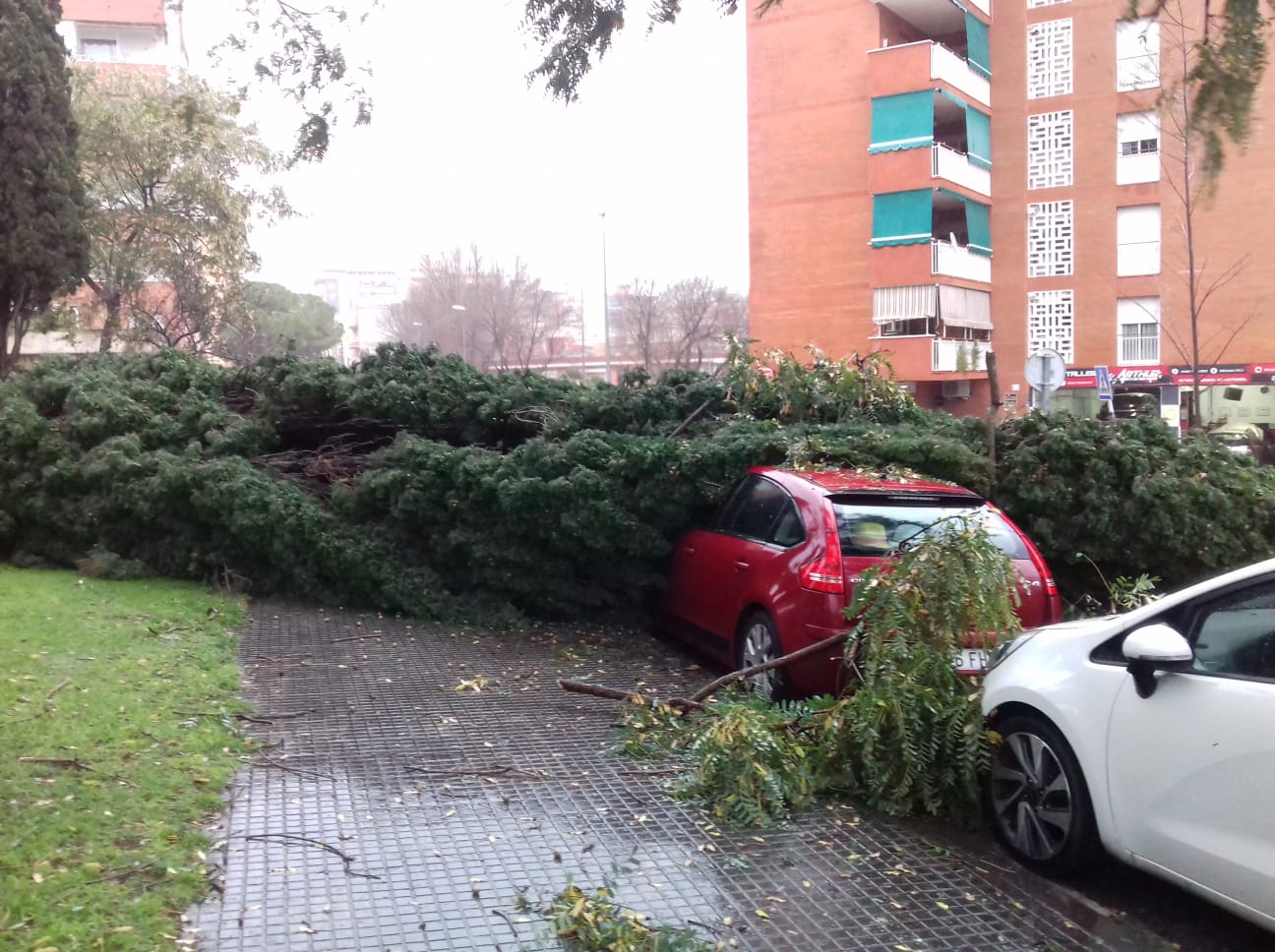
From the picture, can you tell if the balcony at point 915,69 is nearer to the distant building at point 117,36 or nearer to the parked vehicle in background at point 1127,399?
the parked vehicle in background at point 1127,399

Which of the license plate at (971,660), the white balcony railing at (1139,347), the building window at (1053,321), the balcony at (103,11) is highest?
the balcony at (103,11)

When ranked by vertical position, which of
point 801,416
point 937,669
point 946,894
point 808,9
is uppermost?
point 808,9

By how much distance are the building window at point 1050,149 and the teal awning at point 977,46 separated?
2.13 m

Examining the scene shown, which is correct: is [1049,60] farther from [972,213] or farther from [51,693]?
[51,693]

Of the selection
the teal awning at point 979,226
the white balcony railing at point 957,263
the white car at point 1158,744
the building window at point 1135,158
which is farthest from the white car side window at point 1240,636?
the teal awning at point 979,226

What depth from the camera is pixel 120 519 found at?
9.85 metres

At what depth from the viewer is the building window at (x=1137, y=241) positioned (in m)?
33.1

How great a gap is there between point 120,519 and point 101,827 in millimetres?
6110

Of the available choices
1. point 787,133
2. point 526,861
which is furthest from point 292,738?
point 787,133

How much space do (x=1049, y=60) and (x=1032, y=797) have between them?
33195 mm

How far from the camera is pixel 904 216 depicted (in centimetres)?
3259

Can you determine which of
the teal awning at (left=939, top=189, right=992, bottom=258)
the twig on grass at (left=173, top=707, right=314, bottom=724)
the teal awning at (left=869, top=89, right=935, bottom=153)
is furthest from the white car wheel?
the teal awning at (left=939, top=189, right=992, bottom=258)

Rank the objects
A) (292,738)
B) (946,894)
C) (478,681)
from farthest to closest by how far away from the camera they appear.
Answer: (478,681) < (292,738) < (946,894)

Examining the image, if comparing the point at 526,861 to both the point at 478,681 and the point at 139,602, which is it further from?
the point at 139,602
